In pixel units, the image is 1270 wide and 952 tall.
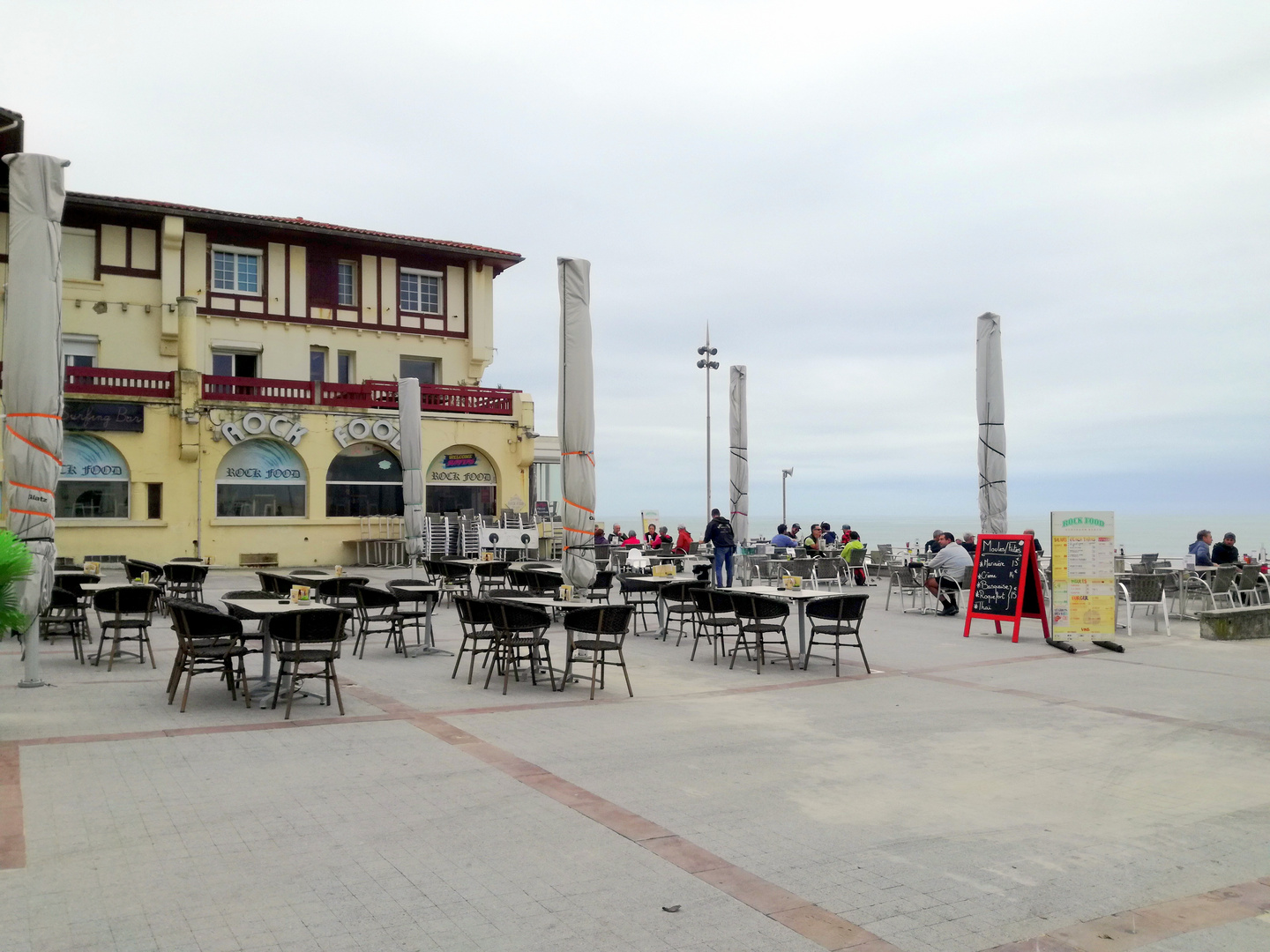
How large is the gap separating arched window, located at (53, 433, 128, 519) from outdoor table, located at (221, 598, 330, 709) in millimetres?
18117

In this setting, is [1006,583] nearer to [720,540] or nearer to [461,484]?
[720,540]

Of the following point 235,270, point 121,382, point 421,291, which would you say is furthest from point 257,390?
point 421,291

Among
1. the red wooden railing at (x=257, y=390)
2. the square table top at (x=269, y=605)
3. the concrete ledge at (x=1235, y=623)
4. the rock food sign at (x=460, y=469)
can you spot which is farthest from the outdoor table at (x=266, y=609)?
the rock food sign at (x=460, y=469)

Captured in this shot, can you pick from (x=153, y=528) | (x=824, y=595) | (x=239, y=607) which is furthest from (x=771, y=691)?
(x=153, y=528)

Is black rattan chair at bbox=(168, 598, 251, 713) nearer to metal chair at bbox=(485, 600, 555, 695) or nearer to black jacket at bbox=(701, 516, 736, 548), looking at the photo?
metal chair at bbox=(485, 600, 555, 695)

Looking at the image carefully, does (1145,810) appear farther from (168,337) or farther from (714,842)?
(168,337)

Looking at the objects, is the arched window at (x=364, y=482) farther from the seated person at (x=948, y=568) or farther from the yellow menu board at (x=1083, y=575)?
the yellow menu board at (x=1083, y=575)

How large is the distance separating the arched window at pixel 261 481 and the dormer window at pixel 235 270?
17.5ft

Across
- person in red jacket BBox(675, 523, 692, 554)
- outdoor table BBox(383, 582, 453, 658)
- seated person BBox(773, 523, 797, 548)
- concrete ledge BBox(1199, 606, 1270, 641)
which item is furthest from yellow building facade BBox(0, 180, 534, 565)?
concrete ledge BBox(1199, 606, 1270, 641)

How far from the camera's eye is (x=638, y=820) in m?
5.24

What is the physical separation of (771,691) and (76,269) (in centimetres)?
2542

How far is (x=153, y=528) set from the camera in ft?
83.1

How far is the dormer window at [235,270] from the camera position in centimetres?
2895

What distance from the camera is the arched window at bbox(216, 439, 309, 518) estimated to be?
26.5 m
